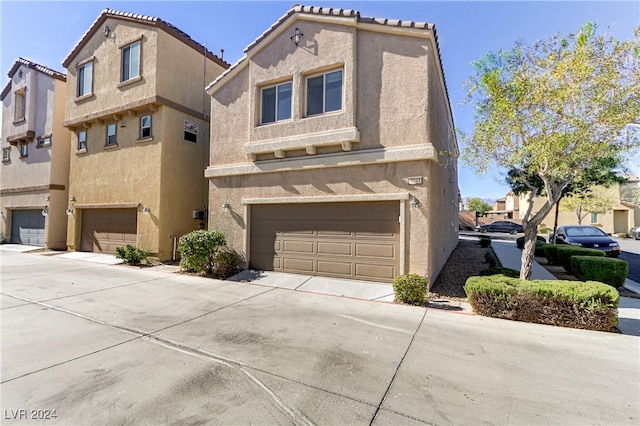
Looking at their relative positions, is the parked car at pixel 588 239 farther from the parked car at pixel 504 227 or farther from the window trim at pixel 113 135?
the parked car at pixel 504 227

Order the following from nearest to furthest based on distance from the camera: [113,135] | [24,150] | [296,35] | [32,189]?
[296,35] → [113,135] → [32,189] → [24,150]

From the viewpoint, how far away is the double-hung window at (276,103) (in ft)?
33.2

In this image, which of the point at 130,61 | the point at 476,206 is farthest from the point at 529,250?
the point at 476,206

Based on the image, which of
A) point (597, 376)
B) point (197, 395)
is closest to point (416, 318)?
point (597, 376)

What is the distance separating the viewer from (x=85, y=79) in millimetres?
15203

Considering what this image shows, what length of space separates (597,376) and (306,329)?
14.0 feet

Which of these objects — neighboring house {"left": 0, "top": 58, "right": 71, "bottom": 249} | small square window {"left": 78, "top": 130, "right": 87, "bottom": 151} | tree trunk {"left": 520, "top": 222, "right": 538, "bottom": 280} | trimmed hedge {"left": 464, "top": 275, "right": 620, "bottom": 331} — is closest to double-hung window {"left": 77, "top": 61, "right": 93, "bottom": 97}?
small square window {"left": 78, "top": 130, "right": 87, "bottom": 151}

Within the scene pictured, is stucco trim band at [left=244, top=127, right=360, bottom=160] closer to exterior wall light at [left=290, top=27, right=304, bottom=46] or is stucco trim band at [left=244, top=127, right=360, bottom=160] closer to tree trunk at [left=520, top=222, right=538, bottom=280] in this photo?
exterior wall light at [left=290, top=27, right=304, bottom=46]

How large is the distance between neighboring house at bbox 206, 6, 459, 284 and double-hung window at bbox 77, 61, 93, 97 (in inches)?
345

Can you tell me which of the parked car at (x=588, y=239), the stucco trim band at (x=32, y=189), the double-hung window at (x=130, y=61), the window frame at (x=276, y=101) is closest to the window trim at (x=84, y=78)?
the double-hung window at (x=130, y=61)

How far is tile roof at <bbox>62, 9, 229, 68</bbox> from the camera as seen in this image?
41.3 ft

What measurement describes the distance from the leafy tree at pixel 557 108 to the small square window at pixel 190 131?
11725 mm

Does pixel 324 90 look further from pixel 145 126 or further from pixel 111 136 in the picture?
pixel 111 136

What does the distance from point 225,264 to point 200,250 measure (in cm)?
96
